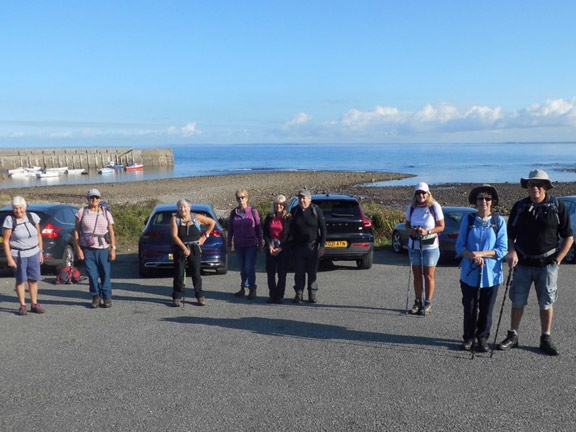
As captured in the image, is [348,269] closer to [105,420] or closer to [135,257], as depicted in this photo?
[135,257]

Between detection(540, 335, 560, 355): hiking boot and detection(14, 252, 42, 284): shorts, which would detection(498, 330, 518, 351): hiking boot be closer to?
detection(540, 335, 560, 355): hiking boot

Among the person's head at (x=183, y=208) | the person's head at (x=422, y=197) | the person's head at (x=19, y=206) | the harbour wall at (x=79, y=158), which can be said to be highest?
the person's head at (x=422, y=197)

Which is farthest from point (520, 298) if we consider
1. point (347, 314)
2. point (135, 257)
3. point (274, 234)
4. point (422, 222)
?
point (135, 257)

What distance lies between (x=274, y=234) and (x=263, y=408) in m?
4.36

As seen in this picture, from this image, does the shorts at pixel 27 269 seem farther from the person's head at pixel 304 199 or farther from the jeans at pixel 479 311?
the jeans at pixel 479 311

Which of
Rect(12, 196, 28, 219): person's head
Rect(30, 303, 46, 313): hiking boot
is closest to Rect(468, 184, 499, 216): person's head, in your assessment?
Rect(12, 196, 28, 219): person's head

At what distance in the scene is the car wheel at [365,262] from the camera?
11990 mm

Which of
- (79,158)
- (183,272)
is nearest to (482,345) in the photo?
(183,272)

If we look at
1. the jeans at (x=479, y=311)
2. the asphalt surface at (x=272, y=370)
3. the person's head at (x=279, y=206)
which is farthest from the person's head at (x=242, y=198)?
the jeans at (x=479, y=311)

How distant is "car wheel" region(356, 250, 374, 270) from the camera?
12.0 meters

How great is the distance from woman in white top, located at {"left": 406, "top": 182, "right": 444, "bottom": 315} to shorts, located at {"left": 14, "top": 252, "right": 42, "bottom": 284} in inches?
200

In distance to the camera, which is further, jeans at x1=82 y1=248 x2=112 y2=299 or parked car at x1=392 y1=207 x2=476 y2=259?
parked car at x1=392 y1=207 x2=476 y2=259

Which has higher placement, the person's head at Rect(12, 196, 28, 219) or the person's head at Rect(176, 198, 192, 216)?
the person's head at Rect(12, 196, 28, 219)

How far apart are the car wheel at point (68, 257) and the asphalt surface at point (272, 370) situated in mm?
2568
